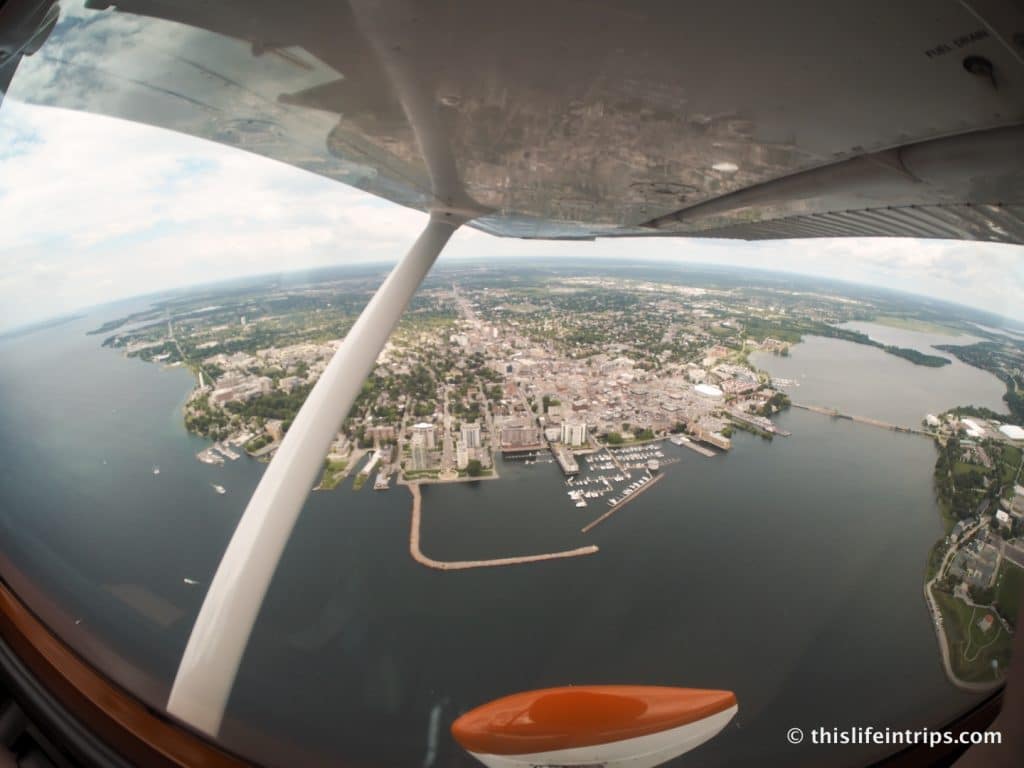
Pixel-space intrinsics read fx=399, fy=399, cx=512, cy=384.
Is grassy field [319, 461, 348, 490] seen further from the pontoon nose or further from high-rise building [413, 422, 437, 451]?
the pontoon nose

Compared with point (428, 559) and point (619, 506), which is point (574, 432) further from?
point (428, 559)

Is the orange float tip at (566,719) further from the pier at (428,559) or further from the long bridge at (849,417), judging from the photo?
the long bridge at (849,417)

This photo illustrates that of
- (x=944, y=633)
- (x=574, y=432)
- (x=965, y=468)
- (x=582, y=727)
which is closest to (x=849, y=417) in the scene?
(x=965, y=468)

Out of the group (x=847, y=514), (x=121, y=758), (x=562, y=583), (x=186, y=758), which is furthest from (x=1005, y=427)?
(x=121, y=758)

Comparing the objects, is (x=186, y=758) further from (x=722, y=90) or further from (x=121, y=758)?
(x=722, y=90)

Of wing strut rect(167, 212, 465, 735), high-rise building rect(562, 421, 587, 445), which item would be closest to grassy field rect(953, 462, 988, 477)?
high-rise building rect(562, 421, 587, 445)

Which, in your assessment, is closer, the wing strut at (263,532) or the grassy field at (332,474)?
the wing strut at (263,532)

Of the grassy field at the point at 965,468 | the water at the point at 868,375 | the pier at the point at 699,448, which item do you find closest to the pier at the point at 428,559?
the pier at the point at 699,448
